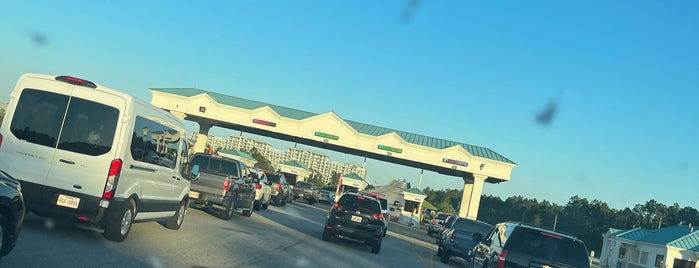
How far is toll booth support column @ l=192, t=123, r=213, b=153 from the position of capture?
51534mm

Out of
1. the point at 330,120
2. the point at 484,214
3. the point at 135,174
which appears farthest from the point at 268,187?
the point at 484,214

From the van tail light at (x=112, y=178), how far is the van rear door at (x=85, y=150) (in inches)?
2.3

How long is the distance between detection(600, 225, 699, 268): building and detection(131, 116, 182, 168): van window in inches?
1888

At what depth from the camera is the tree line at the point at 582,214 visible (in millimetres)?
110312

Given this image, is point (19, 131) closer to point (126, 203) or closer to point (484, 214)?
point (126, 203)

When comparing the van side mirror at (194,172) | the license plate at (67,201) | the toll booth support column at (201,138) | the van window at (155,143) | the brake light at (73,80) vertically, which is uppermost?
the toll booth support column at (201,138)

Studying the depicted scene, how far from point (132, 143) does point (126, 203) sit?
1.06 metres

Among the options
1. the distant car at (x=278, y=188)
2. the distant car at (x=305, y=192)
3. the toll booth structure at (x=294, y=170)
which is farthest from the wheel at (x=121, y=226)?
the toll booth structure at (x=294, y=170)

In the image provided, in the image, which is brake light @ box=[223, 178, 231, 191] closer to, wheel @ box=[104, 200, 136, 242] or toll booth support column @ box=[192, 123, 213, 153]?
wheel @ box=[104, 200, 136, 242]

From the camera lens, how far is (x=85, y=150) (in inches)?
374

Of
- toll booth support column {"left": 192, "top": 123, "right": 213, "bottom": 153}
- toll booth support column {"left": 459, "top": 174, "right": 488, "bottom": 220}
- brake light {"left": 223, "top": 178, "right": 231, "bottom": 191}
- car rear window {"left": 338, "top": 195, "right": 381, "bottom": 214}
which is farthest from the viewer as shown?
toll booth support column {"left": 192, "top": 123, "right": 213, "bottom": 153}

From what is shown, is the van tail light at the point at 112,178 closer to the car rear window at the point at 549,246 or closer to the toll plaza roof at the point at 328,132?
the car rear window at the point at 549,246

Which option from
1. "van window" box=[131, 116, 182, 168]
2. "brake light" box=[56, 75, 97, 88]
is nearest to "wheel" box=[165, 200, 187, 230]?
"van window" box=[131, 116, 182, 168]

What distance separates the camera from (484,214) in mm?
145125
